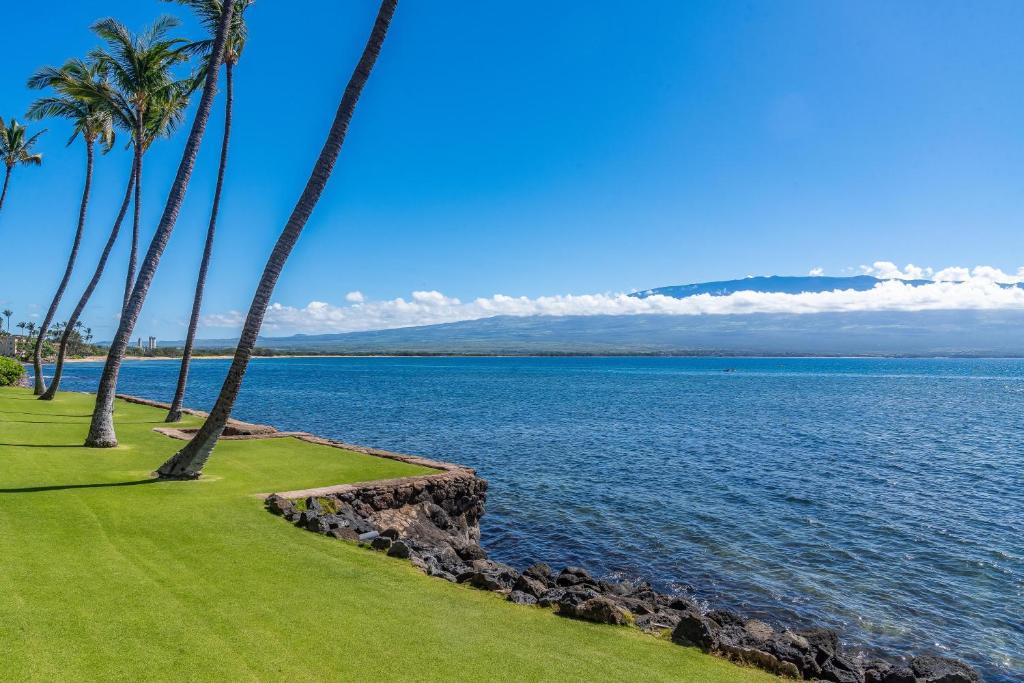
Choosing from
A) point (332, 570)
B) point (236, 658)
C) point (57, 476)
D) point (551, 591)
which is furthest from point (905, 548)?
point (57, 476)

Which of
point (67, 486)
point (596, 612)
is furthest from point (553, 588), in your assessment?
point (67, 486)

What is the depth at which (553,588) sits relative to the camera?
11031 mm

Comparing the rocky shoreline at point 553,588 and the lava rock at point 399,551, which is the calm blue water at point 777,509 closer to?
the rocky shoreline at point 553,588

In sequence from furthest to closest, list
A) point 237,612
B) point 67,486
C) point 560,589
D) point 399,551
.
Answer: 1. point 67,486
2. point 399,551
3. point 560,589
4. point 237,612

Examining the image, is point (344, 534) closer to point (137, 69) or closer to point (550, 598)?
point (550, 598)

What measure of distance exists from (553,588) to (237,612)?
526 cm

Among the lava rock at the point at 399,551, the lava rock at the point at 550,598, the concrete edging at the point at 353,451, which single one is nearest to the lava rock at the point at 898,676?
the lava rock at the point at 550,598

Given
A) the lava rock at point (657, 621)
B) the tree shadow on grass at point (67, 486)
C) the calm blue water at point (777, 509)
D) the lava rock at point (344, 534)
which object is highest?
the tree shadow on grass at point (67, 486)

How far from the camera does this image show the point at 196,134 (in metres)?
17.5

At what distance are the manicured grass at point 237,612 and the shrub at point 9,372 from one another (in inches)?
1397

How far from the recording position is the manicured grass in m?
6.80

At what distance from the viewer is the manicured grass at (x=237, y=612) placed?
6797 mm

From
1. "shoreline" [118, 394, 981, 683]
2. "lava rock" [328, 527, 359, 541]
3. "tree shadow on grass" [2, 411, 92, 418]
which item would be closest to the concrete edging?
"shoreline" [118, 394, 981, 683]

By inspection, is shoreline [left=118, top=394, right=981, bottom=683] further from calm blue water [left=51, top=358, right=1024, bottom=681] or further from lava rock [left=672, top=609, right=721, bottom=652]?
calm blue water [left=51, top=358, right=1024, bottom=681]
